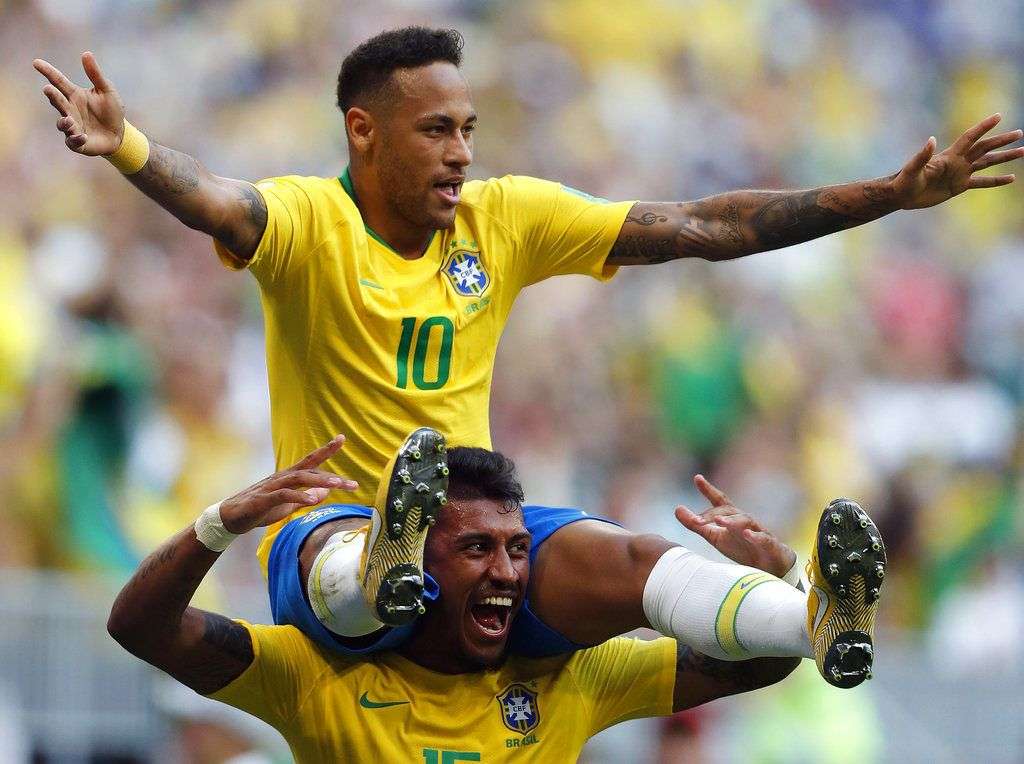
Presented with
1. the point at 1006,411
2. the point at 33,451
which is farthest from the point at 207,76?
the point at 1006,411

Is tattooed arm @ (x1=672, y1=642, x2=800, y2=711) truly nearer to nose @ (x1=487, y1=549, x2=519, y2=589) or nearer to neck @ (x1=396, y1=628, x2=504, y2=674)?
neck @ (x1=396, y1=628, x2=504, y2=674)

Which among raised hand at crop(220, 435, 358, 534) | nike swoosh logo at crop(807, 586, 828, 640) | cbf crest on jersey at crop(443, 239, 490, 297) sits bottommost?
nike swoosh logo at crop(807, 586, 828, 640)

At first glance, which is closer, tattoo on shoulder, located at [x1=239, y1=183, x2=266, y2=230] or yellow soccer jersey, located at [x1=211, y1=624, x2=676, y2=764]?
tattoo on shoulder, located at [x1=239, y1=183, x2=266, y2=230]

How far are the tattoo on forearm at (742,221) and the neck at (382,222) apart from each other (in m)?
0.62

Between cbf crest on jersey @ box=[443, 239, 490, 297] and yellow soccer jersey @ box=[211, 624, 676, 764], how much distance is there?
3.58ft

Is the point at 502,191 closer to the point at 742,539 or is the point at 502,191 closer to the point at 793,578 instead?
the point at 742,539

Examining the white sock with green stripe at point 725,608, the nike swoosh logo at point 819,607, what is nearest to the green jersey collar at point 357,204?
the white sock with green stripe at point 725,608

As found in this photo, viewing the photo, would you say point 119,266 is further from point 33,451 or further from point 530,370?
point 530,370

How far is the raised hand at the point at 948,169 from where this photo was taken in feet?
16.6

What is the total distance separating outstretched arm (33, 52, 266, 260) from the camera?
461 cm

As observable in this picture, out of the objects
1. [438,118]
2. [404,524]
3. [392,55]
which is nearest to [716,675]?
[404,524]

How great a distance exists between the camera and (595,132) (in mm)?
12188

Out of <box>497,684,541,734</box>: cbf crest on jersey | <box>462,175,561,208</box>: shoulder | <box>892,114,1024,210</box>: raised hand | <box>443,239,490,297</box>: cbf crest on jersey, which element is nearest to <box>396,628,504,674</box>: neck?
<box>497,684,541,734</box>: cbf crest on jersey

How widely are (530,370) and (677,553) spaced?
203 inches
